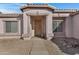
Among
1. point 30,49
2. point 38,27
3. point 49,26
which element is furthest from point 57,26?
point 30,49

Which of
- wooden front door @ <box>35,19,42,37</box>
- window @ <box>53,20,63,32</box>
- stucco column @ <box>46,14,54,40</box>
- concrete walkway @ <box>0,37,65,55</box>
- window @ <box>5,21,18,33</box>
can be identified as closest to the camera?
concrete walkway @ <box>0,37,65,55</box>

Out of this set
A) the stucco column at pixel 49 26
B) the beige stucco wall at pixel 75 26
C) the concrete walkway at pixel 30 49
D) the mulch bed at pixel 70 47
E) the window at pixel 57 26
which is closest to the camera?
the concrete walkway at pixel 30 49

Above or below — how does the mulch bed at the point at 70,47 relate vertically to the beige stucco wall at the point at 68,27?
below

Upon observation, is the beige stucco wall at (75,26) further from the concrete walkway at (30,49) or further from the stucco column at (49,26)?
the concrete walkway at (30,49)

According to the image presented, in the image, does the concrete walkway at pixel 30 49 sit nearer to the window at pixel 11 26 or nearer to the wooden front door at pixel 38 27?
the window at pixel 11 26

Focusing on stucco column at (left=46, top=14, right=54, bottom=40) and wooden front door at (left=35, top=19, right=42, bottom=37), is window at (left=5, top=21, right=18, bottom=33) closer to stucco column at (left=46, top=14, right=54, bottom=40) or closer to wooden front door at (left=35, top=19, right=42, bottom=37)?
wooden front door at (left=35, top=19, right=42, bottom=37)

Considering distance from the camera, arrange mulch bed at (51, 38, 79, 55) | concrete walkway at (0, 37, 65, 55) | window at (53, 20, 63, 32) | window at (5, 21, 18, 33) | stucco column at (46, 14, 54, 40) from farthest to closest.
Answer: window at (53, 20, 63, 32), window at (5, 21, 18, 33), stucco column at (46, 14, 54, 40), mulch bed at (51, 38, 79, 55), concrete walkway at (0, 37, 65, 55)

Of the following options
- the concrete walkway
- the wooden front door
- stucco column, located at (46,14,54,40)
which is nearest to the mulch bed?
the concrete walkway

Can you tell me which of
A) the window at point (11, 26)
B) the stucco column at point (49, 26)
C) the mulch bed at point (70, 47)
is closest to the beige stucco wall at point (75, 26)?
the stucco column at point (49, 26)

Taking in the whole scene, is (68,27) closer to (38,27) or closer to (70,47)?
(38,27)

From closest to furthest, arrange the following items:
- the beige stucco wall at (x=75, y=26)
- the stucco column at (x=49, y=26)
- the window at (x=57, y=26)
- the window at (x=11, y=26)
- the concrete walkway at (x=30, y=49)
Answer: the concrete walkway at (x=30, y=49), the beige stucco wall at (x=75, y=26), the stucco column at (x=49, y=26), the window at (x=11, y=26), the window at (x=57, y=26)

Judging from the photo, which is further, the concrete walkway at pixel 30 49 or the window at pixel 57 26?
the window at pixel 57 26
